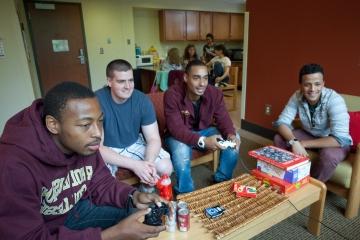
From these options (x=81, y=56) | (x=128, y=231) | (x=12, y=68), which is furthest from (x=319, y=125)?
(x=81, y=56)

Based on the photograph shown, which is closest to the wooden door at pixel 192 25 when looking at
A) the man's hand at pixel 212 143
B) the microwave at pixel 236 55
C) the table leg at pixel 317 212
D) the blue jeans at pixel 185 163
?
the microwave at pixel 236 55

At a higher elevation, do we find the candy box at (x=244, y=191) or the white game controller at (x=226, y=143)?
the white game controller at (x=226, y=143)

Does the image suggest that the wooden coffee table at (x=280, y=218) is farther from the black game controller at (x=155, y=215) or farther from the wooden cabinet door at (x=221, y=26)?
the wooden cabinet door at (x=221, y=26)

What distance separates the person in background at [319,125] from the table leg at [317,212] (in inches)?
10.3

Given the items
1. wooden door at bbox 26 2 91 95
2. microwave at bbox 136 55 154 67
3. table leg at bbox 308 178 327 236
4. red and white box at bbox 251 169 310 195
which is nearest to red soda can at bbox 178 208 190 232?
red and white box at bbox 251 169 310 195

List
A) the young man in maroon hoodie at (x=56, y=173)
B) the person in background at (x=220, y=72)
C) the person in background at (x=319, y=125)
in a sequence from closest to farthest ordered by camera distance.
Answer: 1. the young man in maroon hoodie at (x=56, y=173)
2. the person in background at (x=319, y=125)
3. the person in background at (x=220, y=72)

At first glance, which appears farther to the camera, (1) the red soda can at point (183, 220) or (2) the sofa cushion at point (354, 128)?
(2) the sofa cushion at point (354, 128)

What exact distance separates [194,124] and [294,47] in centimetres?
153

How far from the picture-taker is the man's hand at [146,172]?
66.9 inches

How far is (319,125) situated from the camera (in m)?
2.07

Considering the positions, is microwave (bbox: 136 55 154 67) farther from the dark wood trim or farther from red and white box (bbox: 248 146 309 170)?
red and white box (bbox: 248 146 309 170)

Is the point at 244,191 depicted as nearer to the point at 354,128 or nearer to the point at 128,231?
the point at 128,231

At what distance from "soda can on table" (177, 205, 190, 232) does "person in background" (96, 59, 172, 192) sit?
53cm

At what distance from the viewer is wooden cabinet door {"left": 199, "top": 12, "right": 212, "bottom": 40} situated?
261 inches
